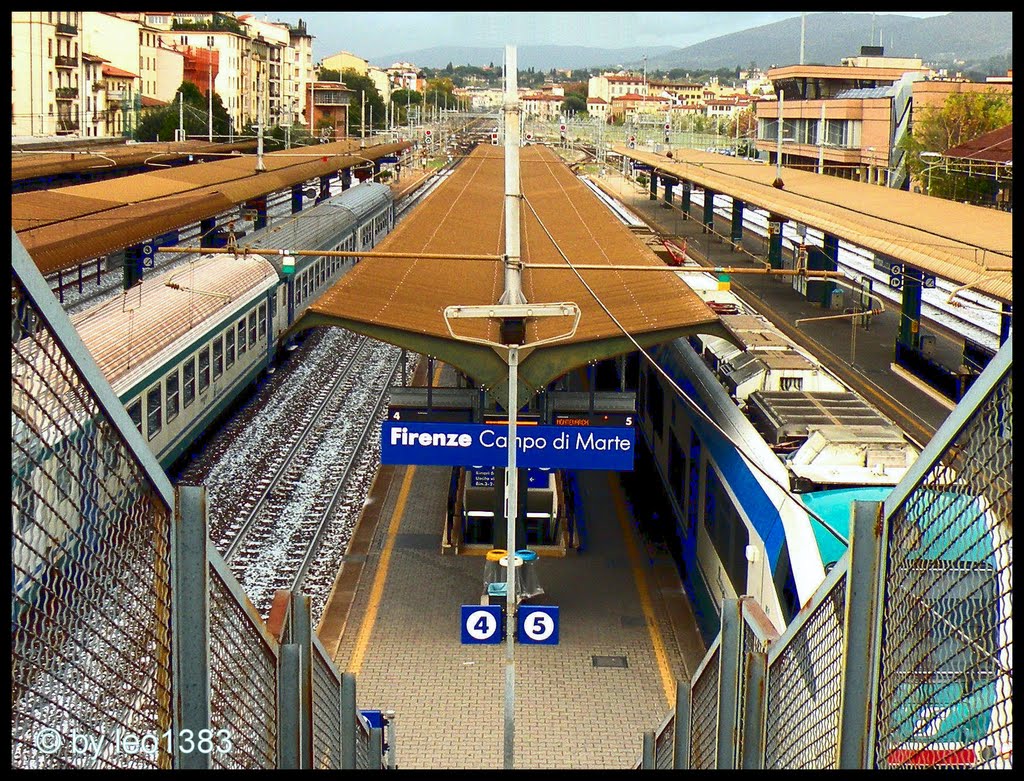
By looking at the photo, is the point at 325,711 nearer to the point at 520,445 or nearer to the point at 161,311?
the point at 520,445

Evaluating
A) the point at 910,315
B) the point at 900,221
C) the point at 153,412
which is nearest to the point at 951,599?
the point at 153,412

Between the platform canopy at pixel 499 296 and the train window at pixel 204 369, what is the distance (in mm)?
2677

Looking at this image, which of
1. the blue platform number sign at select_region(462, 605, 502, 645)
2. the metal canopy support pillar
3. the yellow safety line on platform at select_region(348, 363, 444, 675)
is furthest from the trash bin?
the metal canopy support pillar

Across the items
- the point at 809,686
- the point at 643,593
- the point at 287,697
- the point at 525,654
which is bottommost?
the point at 525,654

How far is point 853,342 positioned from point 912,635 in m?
20.7

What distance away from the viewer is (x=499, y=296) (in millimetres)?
16734

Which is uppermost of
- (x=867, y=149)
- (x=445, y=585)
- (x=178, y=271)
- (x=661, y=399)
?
(x=867, y=149)

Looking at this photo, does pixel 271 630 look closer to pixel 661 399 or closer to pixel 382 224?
pixel 661 399

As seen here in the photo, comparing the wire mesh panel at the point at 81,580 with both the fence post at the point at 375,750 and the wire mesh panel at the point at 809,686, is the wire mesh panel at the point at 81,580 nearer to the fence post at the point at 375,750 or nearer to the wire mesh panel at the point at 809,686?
the wire mesh panel at the point at 809,686

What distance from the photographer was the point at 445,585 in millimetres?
15375

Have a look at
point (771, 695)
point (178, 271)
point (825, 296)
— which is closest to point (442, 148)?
point (825, 296)

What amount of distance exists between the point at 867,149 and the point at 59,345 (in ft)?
169

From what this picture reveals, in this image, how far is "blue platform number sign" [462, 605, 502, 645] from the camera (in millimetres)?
10648

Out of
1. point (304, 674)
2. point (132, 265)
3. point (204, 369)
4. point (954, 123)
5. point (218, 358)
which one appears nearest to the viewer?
point (304, 674)
